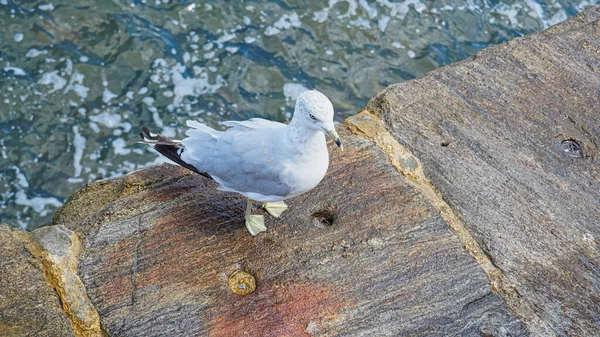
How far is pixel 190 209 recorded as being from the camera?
3.38m

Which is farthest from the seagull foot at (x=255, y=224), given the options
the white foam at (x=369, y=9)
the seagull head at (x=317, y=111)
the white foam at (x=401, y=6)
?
the white foam at (x=401, y=6)

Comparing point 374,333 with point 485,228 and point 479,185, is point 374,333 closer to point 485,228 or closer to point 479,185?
point 485,228

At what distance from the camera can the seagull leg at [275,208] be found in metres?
3.36

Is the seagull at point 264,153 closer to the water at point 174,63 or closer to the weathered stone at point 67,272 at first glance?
the weathered stone at point 67,272

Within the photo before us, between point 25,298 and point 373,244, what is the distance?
5.35 ft

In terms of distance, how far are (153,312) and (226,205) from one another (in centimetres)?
72

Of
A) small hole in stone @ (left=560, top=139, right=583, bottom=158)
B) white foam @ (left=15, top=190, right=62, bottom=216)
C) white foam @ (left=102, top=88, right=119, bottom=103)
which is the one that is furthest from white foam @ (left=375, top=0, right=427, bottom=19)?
white foam @ (left=15, top=190, right=62, bottom=216)

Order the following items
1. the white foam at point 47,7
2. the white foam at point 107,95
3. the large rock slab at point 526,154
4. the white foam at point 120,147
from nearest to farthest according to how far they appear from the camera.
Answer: the large rock slab at point 526,154, the white foam at point 120,147, the white foam at point 107,95, the white foam at point 47,7

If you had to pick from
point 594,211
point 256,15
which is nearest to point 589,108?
point 594,211

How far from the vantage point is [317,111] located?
2795mm

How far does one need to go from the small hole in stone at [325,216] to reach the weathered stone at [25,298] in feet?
4.16

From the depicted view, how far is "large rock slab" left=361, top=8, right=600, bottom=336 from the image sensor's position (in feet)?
10.4

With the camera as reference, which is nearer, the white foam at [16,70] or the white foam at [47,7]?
the white foam at [16,70]

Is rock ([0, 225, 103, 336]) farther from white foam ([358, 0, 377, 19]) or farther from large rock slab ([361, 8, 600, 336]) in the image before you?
white foam ([358, 0, 377, 19])
